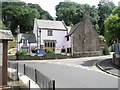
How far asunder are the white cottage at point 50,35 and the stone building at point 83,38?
2184mm

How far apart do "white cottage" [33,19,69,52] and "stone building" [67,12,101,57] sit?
2.18 meters

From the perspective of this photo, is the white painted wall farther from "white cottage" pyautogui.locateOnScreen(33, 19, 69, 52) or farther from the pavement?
the pavement

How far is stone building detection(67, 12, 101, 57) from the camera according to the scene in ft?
112

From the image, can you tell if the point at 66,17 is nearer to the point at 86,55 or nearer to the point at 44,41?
the point at 44,41

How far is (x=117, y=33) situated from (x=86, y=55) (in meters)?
11.5

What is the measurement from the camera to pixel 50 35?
115 feet

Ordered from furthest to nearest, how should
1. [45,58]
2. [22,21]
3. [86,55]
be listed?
1. [22,21]
2. [86,55]
3. [45,58]

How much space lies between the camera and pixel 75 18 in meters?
51.6

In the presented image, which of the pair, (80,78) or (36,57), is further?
(36,57)

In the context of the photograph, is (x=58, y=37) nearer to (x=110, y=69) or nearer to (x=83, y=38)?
(x=83, y=38)

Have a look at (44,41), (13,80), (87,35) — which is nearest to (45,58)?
(44,41)

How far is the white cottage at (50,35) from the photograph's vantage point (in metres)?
34.4

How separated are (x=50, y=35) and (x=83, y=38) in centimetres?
830

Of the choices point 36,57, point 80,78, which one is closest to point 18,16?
point 36,57
